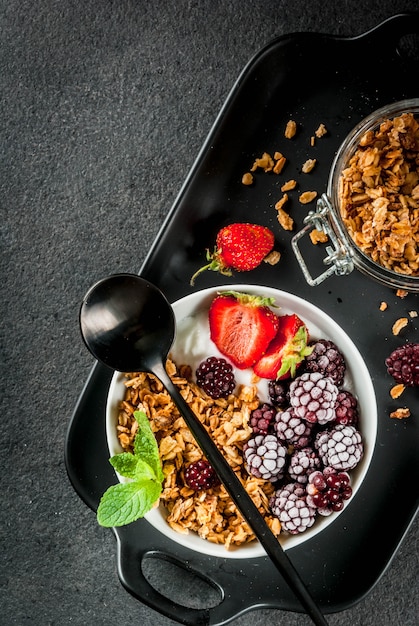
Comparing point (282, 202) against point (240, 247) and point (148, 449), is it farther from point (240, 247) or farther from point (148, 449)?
point (148, 449)

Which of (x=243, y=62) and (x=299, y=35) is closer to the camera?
(x=299, y=35)

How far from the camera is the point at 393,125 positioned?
1087 millimetres

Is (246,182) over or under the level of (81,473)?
over

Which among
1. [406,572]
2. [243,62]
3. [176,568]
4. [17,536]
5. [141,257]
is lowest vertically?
[406,572]

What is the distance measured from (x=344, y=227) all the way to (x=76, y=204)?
1.75 feet

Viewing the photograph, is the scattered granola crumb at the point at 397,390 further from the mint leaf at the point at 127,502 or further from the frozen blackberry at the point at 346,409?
the mint leaf at the point at 127,502

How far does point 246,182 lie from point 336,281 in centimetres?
22

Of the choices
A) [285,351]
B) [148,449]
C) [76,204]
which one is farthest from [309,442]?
[76,204]

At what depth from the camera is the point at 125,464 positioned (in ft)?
3.52

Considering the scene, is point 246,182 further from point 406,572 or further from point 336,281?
point 406,572

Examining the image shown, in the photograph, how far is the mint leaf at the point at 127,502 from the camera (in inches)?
41.3

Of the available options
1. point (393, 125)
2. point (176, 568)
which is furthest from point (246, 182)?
point (176, 568)

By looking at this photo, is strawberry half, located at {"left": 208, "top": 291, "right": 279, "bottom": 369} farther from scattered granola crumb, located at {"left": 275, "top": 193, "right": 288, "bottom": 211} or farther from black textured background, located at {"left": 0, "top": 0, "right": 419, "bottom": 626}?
black textured background, located at {"left": 0, "top": 0, "right": 419, "bottom": 626}

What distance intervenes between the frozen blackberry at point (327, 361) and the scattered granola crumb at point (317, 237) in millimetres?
164
